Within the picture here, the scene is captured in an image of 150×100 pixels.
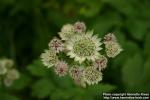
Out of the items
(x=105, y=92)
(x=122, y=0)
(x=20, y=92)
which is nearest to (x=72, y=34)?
(x=105, y=92)

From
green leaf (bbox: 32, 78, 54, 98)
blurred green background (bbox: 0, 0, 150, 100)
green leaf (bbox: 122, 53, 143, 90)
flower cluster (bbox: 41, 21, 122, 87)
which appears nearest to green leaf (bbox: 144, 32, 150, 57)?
blurred green background (bbox: 0, 0, 150, 100)

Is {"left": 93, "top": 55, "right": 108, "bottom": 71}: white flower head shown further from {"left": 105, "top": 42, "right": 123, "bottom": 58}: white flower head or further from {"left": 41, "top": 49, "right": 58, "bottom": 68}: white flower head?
{"left": 41, "top": 49, "right": 58, "bottom": 68}: white flower head

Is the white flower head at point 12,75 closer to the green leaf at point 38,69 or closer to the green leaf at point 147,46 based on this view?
the green leaf at point 38,69

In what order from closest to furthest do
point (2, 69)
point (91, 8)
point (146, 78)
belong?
point (146, 78) < point (2, 69) < point (91, 8)

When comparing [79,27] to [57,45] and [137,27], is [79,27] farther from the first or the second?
[137,27]

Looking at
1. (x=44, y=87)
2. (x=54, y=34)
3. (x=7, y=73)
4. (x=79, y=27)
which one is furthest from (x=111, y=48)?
(x=54, y=34)

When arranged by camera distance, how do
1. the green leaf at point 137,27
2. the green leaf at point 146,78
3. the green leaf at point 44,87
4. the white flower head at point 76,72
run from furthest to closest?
the green leaf at point 137,27, the green leaf at point 44,87, the green leaf at point 146,78, the white flower head at point 76,72

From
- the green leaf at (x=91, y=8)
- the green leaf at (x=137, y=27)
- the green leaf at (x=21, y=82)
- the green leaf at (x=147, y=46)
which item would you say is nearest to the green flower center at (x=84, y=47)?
the green leaf at (x=147, y=46)
